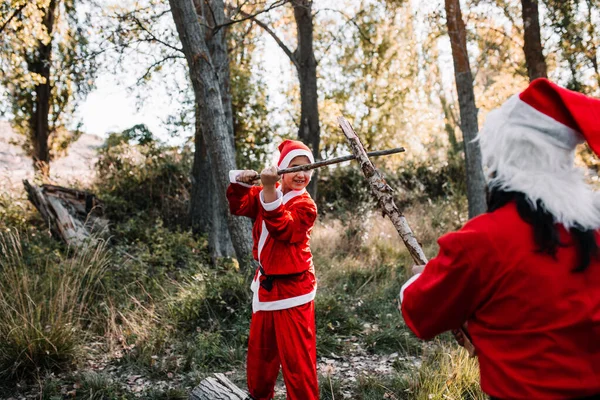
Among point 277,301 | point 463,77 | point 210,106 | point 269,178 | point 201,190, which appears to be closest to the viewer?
point 269,178

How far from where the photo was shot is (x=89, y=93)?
8.80 m

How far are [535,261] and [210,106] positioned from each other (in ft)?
15.6

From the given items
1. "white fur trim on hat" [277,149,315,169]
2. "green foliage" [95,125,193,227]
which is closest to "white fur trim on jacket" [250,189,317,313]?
"white fur trim on hat" [277,149,315,169]

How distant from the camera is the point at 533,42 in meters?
8.99

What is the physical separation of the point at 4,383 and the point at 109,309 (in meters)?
1.37

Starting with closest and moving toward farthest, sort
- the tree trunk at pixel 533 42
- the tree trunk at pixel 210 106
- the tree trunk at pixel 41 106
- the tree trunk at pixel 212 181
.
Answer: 1. the tree trunk at pixel 210 106
2. the tree trunk at pixel 212 181
3. the tree trunk at pixel 533 42
4. the tree trunk at pixel 41 106

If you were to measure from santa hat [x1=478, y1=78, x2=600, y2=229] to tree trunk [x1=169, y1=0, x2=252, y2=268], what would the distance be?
441 centimetres

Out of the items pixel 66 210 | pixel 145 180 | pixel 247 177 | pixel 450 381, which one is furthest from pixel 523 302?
pixel 145 180

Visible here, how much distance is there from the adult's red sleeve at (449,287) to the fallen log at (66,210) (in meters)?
6.70

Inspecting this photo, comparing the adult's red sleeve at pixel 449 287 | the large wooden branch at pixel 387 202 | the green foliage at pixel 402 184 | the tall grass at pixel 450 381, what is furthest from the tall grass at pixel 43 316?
the green foliage at pixel 402 184

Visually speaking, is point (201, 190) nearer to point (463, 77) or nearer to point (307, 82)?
point (307, 82)

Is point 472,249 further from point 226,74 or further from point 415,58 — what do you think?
point 415,58

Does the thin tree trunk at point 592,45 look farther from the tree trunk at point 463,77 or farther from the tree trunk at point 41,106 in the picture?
the tree trunk at point 41,106

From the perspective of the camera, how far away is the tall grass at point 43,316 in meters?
4.59
